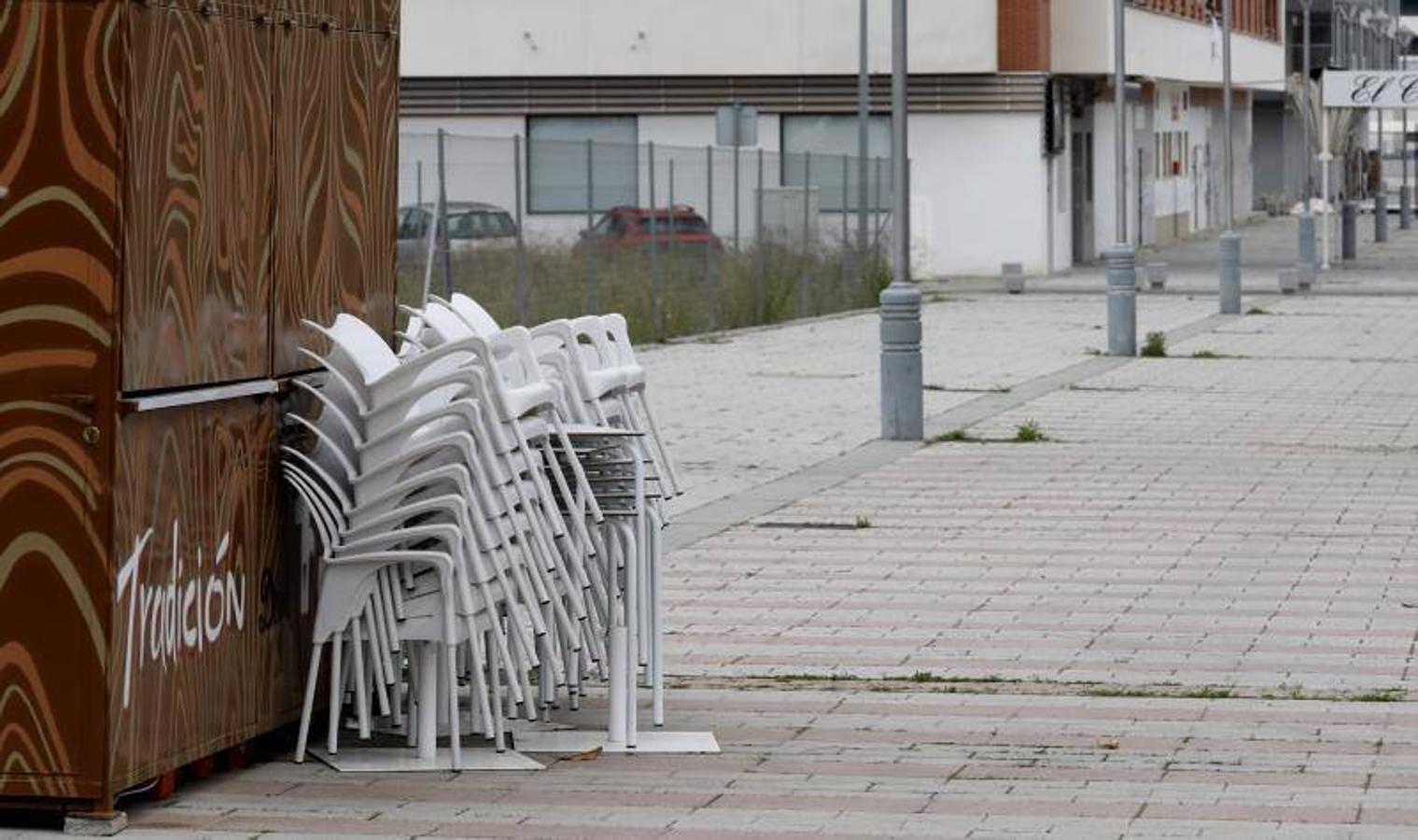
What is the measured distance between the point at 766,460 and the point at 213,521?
11.1 metres

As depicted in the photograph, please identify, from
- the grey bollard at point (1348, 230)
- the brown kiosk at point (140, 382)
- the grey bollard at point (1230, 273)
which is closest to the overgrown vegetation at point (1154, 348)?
the grey bollard at point (1230, 273)

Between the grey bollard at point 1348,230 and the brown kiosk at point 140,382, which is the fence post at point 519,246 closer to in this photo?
the brown kiosk at point 140,382

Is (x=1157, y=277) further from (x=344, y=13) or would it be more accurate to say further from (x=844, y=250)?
(x=344, y=13)

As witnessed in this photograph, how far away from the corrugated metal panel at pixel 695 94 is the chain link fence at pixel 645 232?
5.67 m

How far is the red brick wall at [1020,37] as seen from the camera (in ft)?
172

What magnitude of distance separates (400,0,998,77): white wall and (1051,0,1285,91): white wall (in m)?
2.99

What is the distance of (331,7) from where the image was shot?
28.4 ft

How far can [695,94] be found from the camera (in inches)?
2117

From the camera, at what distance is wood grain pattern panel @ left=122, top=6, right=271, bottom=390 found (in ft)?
24.3

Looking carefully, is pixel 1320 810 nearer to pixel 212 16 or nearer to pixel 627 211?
Result: pixel 212 16

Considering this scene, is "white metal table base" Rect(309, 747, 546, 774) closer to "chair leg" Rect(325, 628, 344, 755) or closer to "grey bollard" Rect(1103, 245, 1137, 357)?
"chair leg" Rect(325, 628, 344, 755)

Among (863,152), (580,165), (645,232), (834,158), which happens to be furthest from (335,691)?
(863,152)

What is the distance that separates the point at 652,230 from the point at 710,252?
2.75m

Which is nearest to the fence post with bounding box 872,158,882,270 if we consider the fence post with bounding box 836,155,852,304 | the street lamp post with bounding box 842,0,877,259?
the street lamp post with bounding box 842,0,877,259
